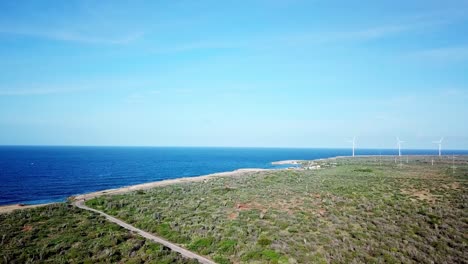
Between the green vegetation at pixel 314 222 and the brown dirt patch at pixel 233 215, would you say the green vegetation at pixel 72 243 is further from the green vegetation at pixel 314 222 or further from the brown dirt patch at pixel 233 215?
the brown dirt patch at pixel 233 215

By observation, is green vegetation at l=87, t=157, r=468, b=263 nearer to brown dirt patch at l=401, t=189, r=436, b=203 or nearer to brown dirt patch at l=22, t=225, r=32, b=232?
brown dirt patch at l=401, t=189, r=436, b=203

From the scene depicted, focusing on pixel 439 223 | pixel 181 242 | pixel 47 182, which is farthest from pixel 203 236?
pixel 47 182

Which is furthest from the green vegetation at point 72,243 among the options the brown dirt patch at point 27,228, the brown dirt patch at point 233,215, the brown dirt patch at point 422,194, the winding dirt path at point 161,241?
the brown dirt patch at point 422,194

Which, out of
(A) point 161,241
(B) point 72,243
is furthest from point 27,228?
(A) point 161,241

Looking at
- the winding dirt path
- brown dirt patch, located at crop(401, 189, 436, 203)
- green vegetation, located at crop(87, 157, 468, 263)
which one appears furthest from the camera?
brown dirt patch, located at crop(401, 189, 436, 203)

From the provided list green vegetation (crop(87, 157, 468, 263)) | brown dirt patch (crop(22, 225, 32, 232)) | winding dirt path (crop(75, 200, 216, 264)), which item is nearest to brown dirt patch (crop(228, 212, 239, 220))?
green vegetation (crop(87, 157, 468, 263))
